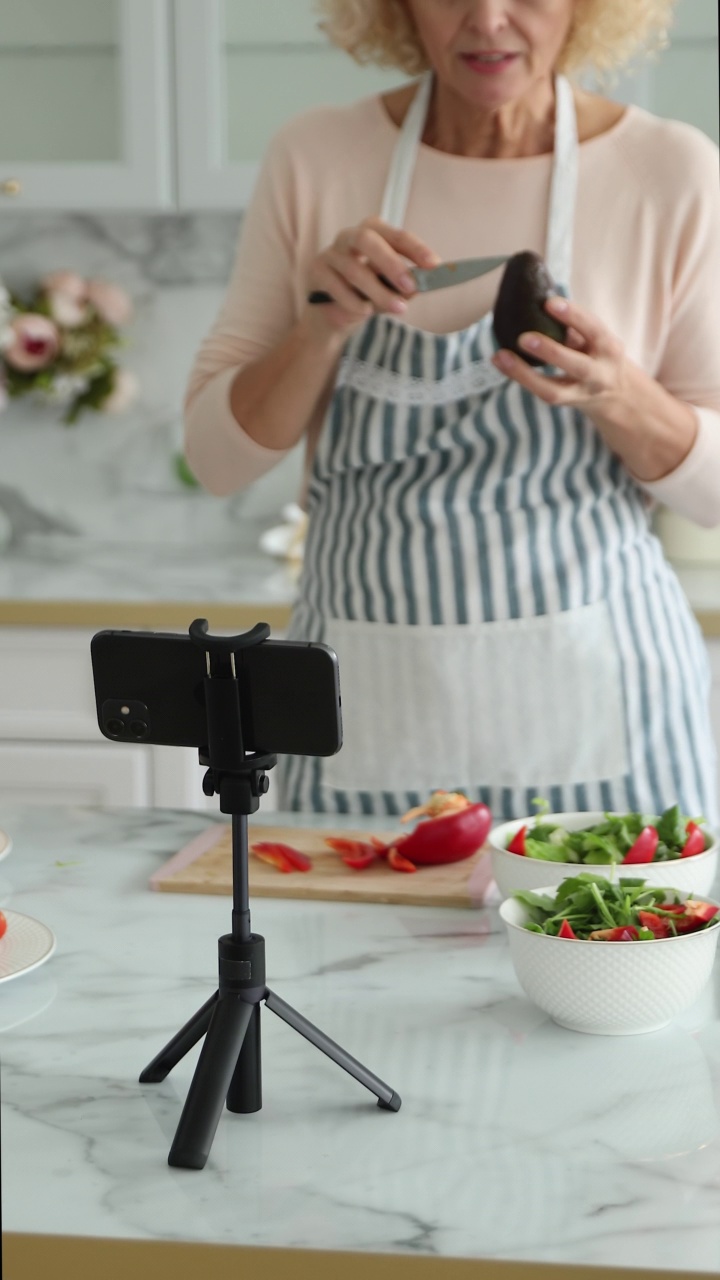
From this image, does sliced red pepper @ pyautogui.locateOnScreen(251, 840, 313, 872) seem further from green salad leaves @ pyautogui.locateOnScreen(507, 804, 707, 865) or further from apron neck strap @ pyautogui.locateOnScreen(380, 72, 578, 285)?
apron neck strap @ pyautogui.locateOnScreen(380, 72, 578, 285)

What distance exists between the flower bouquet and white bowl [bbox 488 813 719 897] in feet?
6.58

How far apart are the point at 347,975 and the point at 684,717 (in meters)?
0.66

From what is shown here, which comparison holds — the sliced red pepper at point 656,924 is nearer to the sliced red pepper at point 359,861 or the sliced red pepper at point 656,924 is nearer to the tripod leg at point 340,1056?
the tripod leg at point 340,1056

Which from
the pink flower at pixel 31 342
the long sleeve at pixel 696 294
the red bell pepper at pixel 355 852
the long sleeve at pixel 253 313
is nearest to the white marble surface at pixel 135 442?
the pink flower at pixel 31 342

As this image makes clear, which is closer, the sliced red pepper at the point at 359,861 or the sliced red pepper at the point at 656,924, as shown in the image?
the sliced red pepper at the point at 656,924

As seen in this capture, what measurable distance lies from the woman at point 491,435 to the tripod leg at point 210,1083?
0.70 meters

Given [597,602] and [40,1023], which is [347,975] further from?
[597,602]

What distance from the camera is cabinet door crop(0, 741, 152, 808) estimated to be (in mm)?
2482

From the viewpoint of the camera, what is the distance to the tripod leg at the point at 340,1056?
0.81 metres

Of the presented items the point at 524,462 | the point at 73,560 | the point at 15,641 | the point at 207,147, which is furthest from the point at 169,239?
the point at 524,462

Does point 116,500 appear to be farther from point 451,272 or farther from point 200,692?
point 200,692

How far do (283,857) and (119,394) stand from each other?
1.89 m

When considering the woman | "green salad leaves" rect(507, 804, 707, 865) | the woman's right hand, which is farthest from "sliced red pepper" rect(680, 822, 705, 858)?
the woman's right hand

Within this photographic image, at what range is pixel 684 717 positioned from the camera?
156cm
